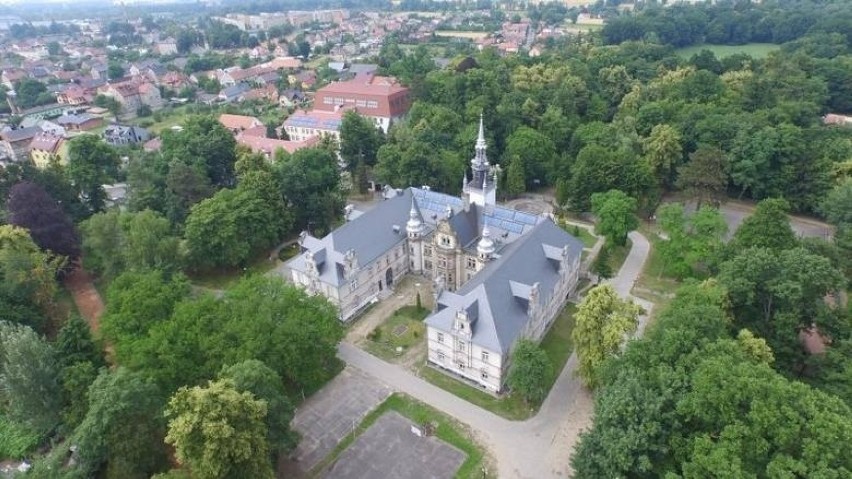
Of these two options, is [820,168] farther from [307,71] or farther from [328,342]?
[307,71]

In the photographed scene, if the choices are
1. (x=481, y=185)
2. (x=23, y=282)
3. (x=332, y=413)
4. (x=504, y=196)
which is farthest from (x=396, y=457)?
(x=504, y=196)

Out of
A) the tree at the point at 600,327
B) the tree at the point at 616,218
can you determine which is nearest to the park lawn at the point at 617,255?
the tree at the point at 616,218

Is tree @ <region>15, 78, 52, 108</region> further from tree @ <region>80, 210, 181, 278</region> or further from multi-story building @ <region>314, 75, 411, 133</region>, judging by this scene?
tree @ <region>80, 210, 181, 278</region>

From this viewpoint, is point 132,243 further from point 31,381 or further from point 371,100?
point 371,100

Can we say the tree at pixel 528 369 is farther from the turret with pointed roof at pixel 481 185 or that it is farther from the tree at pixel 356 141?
the tree at pixel 356 141

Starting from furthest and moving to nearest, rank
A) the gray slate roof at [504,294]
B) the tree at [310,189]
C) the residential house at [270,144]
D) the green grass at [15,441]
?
the residential house at [270,144]
the tree at [310,189]
the gray slate roof at [504,294]
the green grass at [15,441]

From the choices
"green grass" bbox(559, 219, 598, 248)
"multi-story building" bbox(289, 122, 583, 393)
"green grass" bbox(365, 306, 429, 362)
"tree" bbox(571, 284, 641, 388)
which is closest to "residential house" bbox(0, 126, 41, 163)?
"multi-story building" bbox(289, 122, 583, 393)
